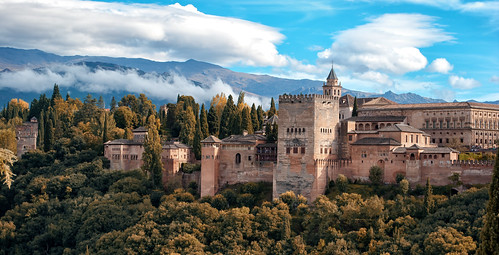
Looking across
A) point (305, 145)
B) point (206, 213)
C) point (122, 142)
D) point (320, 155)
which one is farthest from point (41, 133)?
point (320, 155)

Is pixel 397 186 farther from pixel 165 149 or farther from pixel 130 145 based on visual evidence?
pixel 130 145

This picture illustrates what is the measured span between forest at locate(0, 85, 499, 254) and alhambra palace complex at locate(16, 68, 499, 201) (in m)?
1.40

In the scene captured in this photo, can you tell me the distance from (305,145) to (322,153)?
A: 1.78 metres

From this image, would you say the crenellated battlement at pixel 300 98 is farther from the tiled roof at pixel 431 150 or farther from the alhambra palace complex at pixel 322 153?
the tiled roof at pixel 431 150

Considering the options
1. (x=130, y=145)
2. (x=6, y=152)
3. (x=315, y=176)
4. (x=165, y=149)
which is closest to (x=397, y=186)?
(x=315, y=176)

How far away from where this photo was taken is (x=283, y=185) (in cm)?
5700

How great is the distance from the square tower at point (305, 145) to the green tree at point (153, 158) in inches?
514

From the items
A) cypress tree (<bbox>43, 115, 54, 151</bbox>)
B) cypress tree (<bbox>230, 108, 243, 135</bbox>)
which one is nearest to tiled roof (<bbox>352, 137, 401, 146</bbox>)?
cypress tree (<bbox>230, 108, 243, 135</bbox>)

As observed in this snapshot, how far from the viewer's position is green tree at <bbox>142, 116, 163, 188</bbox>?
63.7 meters

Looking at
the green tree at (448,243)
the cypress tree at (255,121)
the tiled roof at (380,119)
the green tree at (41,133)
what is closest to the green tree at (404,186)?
the green tree at (448,243)

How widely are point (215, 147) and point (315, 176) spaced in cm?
1061

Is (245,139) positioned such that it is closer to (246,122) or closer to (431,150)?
(246,122)

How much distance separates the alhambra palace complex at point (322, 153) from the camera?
54.6 meters

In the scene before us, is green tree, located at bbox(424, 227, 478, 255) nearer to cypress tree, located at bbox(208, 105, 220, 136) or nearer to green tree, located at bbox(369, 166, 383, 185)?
green tree, located at bbox(369, 166, 383, 185)
